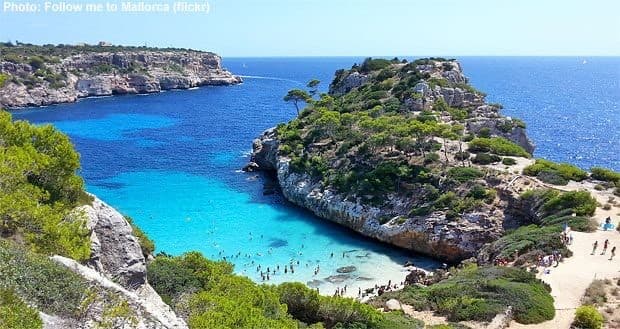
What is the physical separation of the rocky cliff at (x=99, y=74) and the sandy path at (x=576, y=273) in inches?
4137

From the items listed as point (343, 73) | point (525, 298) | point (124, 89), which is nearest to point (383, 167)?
point (525, 298)

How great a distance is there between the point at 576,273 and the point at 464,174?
649 inches

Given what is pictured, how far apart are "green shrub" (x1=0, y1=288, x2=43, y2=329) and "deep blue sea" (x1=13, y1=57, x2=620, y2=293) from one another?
2494 centimetres

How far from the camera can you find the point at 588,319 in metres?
20.4

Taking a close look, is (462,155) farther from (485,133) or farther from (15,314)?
(15,314)

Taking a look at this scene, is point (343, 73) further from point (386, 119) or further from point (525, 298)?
point (525, 298)

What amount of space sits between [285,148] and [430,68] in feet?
106

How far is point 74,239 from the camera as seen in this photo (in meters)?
13.6

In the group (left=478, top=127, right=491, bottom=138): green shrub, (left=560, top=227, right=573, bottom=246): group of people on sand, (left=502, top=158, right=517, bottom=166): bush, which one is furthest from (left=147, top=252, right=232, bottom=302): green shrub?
(left=478, top=127, right=491, bottom=138): green shrub

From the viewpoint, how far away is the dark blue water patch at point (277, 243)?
3959 cm

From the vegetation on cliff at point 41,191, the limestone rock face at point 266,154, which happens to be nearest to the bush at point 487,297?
the vegetation on cliff at point 41,191

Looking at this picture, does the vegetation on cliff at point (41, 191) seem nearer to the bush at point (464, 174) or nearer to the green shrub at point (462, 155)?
the bush at point (464, 174)

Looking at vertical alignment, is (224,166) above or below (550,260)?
below

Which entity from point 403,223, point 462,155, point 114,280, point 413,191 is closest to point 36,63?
point 413,191
